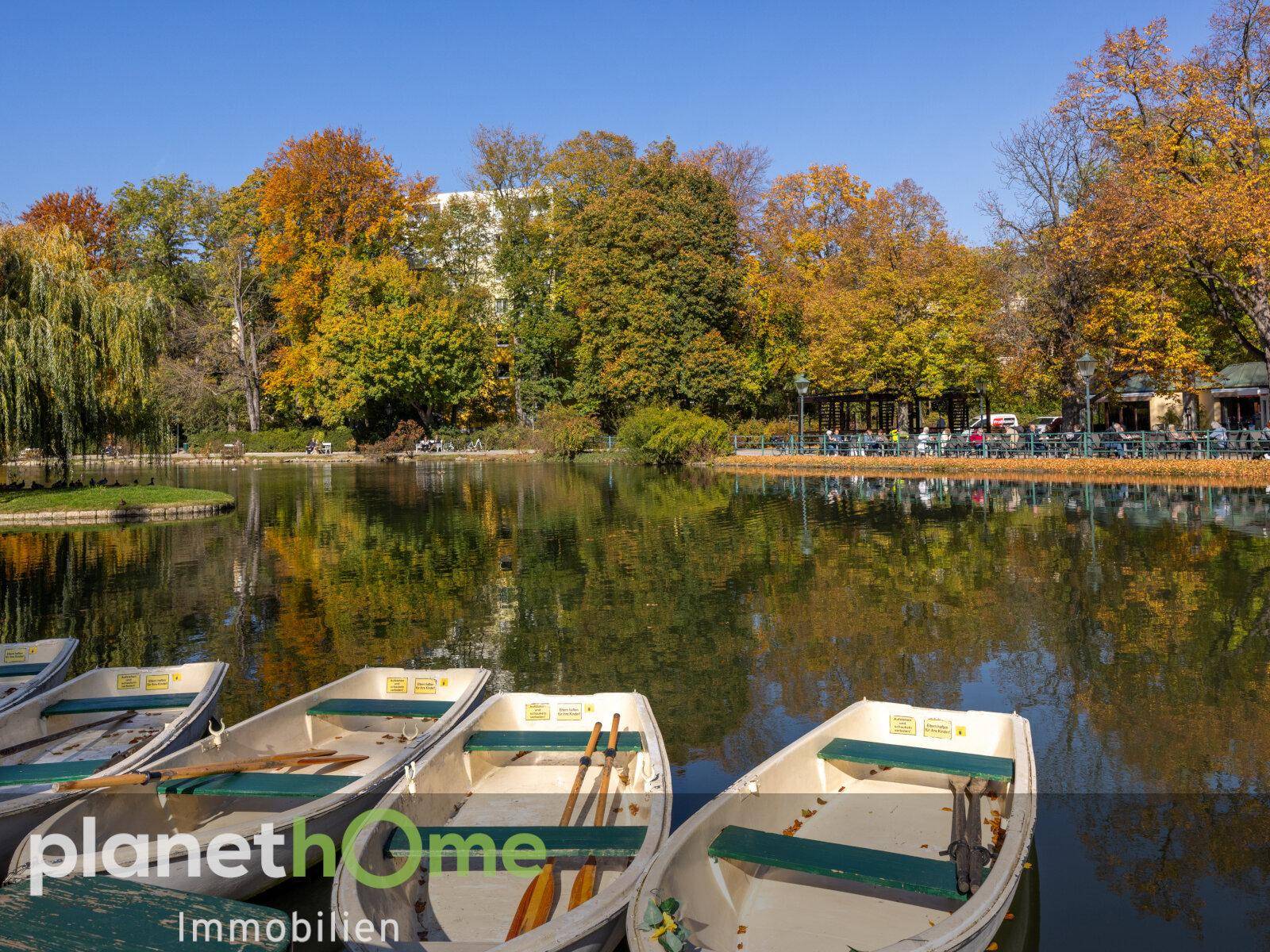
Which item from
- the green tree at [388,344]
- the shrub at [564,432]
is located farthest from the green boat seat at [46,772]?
the green tree at [388,344]

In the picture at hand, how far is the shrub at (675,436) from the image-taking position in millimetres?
48469

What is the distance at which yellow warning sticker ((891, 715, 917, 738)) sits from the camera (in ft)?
23.0

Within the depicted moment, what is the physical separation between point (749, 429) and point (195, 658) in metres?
41.8

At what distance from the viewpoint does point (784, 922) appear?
5.02 m

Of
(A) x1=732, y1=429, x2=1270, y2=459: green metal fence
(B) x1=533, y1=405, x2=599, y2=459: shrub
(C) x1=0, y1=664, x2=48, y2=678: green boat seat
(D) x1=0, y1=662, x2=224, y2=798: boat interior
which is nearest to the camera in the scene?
(D) x1=0, y1=662, x2=224, y2=798: boat interior

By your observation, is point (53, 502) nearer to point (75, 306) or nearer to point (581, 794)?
point (75, 306)

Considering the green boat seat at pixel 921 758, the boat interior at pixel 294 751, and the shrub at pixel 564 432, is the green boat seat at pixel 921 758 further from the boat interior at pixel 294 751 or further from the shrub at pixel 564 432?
the shrub at pixel 564 432

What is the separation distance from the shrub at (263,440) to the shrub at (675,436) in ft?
81.7

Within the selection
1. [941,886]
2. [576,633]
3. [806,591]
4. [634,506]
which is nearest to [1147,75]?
[634,506]

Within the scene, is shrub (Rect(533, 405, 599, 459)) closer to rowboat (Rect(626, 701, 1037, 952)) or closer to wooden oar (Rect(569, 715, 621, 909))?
wooden oar (Rect(569, 715, 621, 909))

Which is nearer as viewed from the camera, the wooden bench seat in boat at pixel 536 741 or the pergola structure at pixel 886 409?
the wooden bench seat in boat at pixel 536 741

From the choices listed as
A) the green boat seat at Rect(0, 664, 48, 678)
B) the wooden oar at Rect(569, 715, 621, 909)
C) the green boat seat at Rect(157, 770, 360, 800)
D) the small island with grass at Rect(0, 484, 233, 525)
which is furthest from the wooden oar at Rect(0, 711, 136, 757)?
the small island with grass at Rect(0, 484, 233, 525)

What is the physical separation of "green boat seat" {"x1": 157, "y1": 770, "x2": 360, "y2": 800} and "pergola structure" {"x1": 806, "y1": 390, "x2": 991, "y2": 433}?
43.2m

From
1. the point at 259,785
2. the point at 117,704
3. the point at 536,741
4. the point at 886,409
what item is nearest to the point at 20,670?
the point at 117,704
